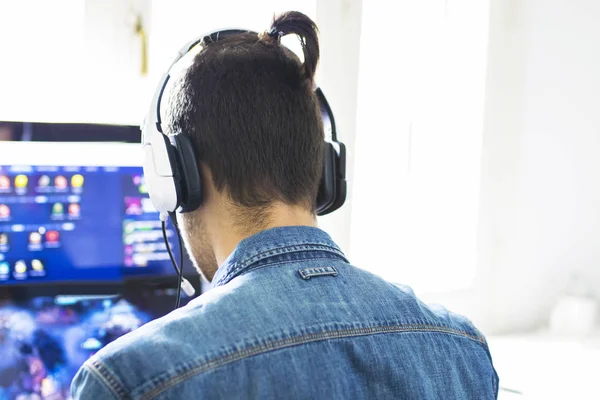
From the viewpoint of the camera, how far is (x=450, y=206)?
6.63ft

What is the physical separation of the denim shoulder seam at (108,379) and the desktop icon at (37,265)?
473mm

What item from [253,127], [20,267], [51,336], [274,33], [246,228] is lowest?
[51,336]

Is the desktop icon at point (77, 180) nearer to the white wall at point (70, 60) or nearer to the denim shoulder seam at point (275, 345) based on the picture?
the white wall at point (70, 60)

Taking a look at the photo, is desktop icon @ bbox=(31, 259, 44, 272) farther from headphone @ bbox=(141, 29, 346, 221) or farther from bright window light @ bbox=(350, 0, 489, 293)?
bright window light @ bbox=(350, 0, 489, 293)

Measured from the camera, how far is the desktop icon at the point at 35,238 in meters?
1.10

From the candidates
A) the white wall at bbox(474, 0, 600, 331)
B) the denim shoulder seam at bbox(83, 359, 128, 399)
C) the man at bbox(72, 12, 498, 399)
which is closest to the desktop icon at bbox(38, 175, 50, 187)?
the man at bbox(72, 12, 498, 399)

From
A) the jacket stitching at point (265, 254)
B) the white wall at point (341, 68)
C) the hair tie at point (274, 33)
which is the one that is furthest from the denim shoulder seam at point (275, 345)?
the white wall at point (341, 68)

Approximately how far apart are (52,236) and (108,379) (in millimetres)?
492

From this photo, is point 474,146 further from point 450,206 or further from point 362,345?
point 362,345

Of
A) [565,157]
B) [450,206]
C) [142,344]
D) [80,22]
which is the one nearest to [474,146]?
[450,206]

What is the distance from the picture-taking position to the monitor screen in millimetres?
1092

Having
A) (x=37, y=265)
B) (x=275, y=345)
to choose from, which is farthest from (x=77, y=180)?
(x=275, y=345)

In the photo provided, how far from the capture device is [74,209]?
1.13 metres

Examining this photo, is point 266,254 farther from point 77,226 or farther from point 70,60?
point 70,60
